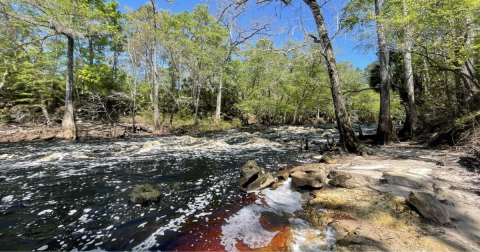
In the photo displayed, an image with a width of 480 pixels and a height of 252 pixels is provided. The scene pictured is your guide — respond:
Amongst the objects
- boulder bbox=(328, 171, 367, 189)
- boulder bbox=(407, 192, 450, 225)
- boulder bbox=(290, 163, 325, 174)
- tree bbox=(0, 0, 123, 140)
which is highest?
tree bbox=(0, 0, 123, 140)

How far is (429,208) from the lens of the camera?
2.60 m

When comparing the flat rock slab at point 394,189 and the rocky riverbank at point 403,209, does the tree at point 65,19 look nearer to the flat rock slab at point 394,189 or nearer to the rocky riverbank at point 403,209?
the rocky riverbank at point 403,209

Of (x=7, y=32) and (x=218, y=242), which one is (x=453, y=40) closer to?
(x=218, y=242)

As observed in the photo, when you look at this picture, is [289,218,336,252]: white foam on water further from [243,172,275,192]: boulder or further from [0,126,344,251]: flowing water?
[243,172,275,192]: boulder

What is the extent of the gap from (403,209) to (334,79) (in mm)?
5502

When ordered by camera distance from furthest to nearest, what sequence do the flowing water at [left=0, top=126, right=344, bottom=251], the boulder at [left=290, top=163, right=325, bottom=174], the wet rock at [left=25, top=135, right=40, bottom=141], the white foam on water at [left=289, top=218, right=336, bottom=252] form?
the wet rock at [left=25, top=135, right=40, bottom=141] → the boulder at [left=290, top=163, right=325, bottom=174] → the flowing water at [left=0, top=126, right=344, bottom=251] → the white foam on water at [left=289, top=218, right=336, bottom=252]

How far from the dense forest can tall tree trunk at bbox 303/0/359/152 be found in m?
0.04

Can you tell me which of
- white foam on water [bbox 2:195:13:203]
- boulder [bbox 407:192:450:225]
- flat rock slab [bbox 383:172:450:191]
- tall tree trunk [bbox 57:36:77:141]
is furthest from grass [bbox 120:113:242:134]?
boulder [bbox 407:192:450:225]

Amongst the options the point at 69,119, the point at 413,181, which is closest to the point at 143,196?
the point at 413,181

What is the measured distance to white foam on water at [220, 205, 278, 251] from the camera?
8.57ft

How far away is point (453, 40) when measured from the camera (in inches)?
217

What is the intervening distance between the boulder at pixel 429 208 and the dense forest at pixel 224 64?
4.82m

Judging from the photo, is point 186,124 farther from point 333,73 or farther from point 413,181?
point 413,181

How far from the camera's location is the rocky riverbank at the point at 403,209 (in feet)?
7.14
